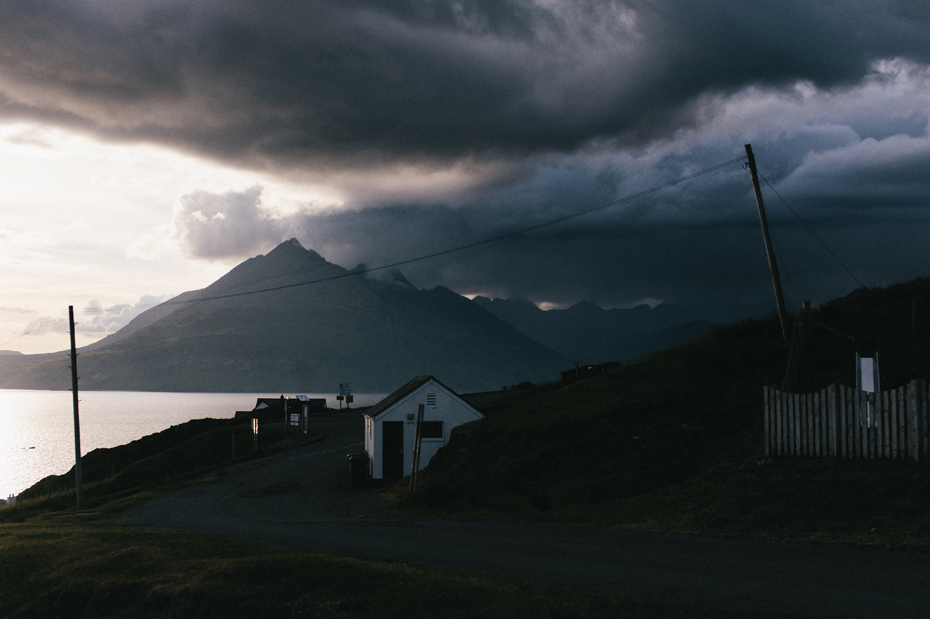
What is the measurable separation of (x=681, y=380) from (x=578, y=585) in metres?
20.5

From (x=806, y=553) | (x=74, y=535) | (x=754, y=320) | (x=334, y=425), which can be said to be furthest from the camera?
(x=334, y=425)

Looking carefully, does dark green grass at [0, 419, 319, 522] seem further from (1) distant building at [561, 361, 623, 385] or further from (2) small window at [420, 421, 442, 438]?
(1) distant building at [561, 361, 623, 385]

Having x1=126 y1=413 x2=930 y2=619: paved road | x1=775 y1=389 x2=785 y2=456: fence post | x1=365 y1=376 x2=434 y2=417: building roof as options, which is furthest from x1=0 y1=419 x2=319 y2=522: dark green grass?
x1=775 y1=389 x2=785 y2=456: fence post

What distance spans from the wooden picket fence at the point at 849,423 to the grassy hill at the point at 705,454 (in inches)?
18.3

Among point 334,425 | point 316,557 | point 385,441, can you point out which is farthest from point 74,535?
point 334,425

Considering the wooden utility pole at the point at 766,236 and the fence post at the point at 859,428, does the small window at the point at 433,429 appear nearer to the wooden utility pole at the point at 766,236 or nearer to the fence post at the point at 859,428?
the wooden utility pole at the point at 766,236

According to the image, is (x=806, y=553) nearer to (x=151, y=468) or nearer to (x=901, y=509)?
(x=901, y=509)

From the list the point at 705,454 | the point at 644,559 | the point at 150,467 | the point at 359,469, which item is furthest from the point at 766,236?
the point at 150,467

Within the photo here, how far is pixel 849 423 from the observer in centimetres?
1895

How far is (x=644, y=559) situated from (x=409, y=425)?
28673 millimetres

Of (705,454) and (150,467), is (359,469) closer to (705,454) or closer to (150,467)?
(705,454)

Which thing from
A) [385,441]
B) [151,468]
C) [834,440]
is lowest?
[151,468]

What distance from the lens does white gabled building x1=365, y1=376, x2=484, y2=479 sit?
4162cm

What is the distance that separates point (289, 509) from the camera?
31172 mm
